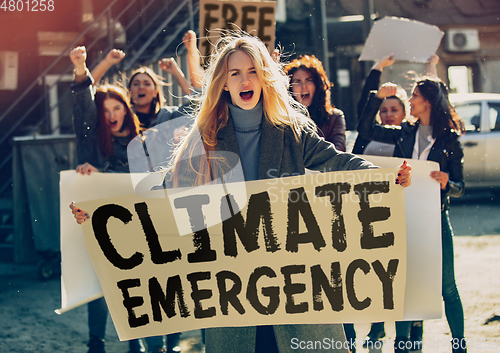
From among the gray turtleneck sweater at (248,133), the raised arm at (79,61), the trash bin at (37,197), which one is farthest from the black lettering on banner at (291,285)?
the trash bin at (37,197)

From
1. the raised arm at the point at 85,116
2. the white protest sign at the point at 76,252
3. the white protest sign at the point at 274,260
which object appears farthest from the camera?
the raised arm at the point at 85,116

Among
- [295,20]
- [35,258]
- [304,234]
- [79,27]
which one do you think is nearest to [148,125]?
[304,234]

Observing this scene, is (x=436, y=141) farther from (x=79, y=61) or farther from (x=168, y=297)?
(x=79, y=61)

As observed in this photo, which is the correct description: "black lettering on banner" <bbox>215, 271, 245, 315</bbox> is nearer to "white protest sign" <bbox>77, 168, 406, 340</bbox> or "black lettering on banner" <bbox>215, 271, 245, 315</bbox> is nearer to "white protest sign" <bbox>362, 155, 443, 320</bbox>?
"white protest sign" <bbox>77, 168, 406, 340</bbox>

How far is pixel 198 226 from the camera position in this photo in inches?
101

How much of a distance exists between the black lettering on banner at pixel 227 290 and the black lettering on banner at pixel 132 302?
39 centimetres

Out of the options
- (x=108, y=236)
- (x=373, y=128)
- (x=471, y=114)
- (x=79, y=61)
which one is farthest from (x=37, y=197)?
(x=471, y=114)

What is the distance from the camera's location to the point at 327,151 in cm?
247

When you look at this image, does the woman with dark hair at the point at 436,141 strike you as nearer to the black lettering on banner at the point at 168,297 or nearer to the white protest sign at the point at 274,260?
the white protest sign at the point at 274,260

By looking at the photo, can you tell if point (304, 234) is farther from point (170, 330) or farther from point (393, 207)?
point (170, 330)

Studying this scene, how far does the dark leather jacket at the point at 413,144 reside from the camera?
3.20m

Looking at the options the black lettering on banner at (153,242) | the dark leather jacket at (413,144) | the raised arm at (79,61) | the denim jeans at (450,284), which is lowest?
the denim jeans at (450,284)

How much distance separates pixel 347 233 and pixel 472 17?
46.6ft

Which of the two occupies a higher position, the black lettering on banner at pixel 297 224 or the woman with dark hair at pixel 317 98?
the woman with dark hair at pixel 317 98
